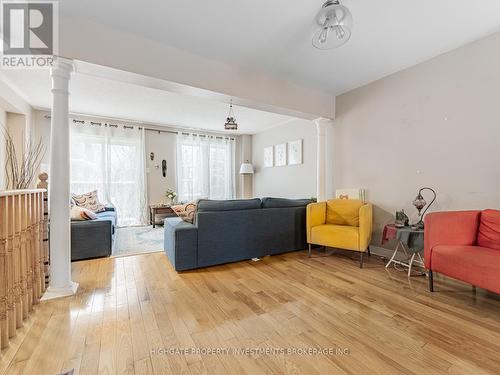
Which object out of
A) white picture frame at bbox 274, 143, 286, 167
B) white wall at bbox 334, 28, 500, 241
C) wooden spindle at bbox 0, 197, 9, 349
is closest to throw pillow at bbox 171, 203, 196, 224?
wooden spindle at bbox 0, 197, 9, 349

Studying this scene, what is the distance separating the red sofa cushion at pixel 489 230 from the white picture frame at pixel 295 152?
3247 millimetres

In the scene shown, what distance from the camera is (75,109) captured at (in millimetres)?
4664

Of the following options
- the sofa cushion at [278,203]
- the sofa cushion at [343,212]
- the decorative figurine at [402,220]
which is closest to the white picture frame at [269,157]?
the sofa cushion at [278,203]

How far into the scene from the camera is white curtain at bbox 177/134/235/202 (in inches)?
239

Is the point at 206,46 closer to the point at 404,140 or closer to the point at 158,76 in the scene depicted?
the point at 158,76

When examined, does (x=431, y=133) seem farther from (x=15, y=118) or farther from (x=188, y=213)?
(x=15, y=118)

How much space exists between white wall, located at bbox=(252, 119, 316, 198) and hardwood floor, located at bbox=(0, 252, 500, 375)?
264 cm

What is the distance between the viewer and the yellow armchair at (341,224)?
9.20 ft

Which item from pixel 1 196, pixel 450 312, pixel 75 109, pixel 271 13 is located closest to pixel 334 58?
pixel 271 13

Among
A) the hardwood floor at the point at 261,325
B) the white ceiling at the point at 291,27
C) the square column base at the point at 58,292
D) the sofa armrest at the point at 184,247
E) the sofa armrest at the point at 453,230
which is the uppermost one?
the white ceiling at the point at 291,27

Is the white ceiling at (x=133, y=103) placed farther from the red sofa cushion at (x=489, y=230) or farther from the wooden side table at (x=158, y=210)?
the red sofa cushion at (x=489, y=230)

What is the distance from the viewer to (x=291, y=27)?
216 centimetres

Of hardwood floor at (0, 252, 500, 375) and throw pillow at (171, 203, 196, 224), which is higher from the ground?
throw pillow at (171, 203, 196, 224)

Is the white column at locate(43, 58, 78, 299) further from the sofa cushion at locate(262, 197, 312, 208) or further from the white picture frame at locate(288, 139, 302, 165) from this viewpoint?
the white picture frame at locate(288, 139, 302, 165)
